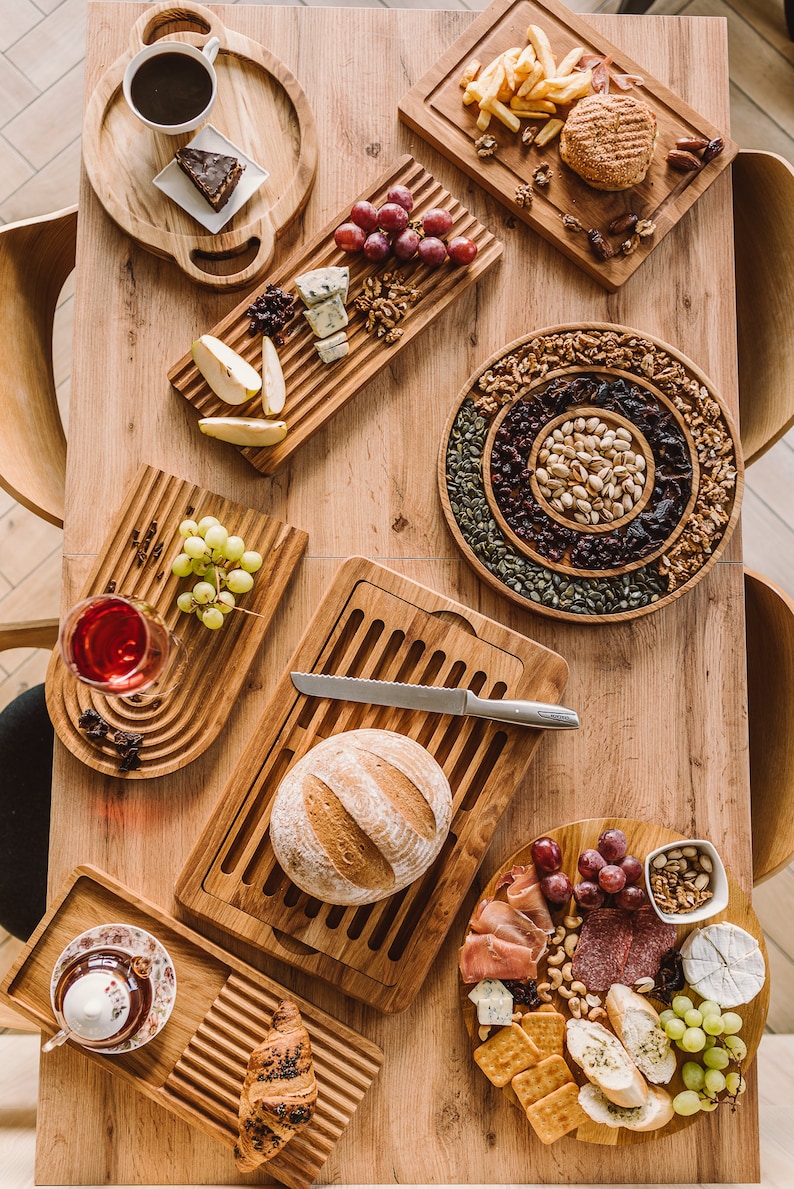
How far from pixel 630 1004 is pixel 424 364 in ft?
3.97

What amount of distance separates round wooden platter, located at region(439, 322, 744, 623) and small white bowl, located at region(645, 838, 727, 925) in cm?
42

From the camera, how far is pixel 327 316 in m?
1.61

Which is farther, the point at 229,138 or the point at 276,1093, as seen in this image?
the point at 229,138

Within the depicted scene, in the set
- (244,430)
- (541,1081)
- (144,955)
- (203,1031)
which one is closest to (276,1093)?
(203,1031)

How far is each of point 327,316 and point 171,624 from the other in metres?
0.63

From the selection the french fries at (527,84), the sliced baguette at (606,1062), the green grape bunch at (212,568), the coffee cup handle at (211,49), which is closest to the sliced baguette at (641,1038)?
the sliced baguette at (606,1062)

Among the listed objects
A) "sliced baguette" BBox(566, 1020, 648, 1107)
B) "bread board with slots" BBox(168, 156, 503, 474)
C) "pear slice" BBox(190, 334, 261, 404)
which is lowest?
"sliced baguette" BBox(566, 1020, 648, 1107)

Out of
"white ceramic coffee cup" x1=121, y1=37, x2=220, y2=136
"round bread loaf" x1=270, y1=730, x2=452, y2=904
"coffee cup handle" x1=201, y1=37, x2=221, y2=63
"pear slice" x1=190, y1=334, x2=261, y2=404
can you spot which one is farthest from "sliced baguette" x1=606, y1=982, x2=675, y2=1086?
"coffee cup handle" x1=201, y1=37, x2=221, y2=63

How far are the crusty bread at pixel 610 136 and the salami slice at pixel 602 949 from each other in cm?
133

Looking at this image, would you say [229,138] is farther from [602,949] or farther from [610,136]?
[602,949]

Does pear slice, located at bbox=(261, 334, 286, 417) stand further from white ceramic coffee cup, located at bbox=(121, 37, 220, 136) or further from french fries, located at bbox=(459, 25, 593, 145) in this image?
french fries, located at bbox=(459, 25, 593, 145)

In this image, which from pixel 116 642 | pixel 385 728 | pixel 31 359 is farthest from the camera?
pixel 31 359

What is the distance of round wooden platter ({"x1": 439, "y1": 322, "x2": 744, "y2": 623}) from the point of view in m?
1.62

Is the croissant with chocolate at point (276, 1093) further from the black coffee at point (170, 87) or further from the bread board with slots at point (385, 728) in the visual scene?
the black coffee at point (170, 87)
